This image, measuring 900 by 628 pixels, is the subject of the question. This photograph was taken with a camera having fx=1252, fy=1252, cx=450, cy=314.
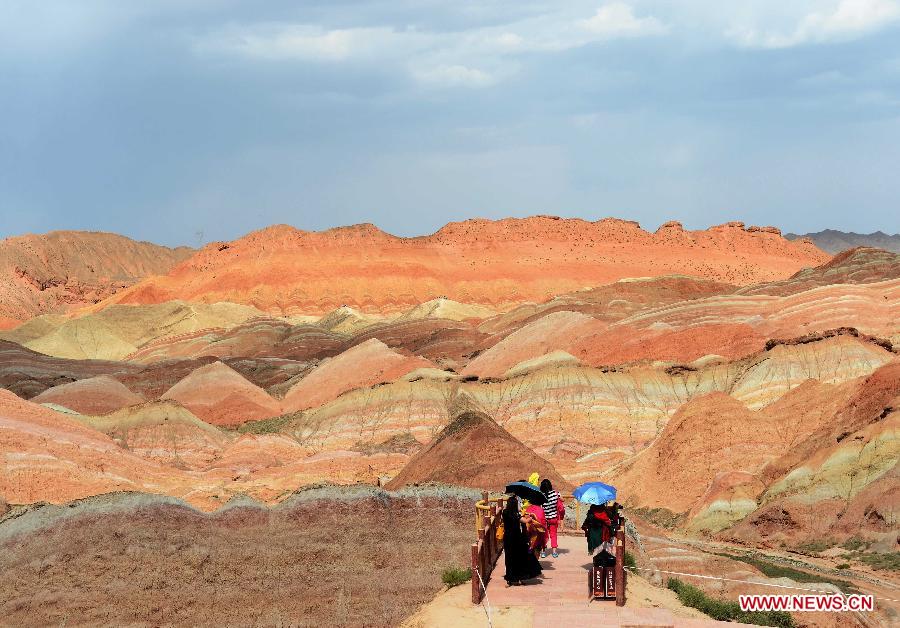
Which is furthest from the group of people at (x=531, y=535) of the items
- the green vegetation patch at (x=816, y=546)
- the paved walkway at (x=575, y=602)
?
the green vegetation patch at (x=816, y=546)

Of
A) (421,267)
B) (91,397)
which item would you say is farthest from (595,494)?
(421,267)

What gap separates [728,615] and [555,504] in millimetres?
3909

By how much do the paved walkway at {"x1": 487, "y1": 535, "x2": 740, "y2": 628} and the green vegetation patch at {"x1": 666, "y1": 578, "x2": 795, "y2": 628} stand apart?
0.27 meters

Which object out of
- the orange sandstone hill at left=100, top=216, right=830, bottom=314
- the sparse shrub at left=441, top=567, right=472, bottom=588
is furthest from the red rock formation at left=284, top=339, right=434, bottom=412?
the sparse shrub at left=441, top=567, right=472, bottom=588

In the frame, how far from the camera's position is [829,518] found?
4259 cm

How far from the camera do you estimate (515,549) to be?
19.6m

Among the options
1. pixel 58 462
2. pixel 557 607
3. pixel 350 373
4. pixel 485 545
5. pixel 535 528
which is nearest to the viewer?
pixel 557 607

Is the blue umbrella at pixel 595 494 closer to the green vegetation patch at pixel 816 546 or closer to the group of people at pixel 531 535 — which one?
the group of people at pixel 531 535

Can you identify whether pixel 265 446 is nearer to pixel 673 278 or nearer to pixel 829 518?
pixel 829 518

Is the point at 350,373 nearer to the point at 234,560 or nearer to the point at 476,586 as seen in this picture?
the point at 234,560

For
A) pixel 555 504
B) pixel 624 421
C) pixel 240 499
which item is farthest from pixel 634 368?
pixel 555 504

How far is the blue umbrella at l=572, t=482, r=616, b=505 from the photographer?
19984mm

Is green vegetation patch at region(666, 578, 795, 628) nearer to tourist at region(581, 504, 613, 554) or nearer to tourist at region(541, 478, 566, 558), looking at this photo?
tourist at region(581, 504, 613, 554)

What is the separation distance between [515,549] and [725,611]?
11.0ft
